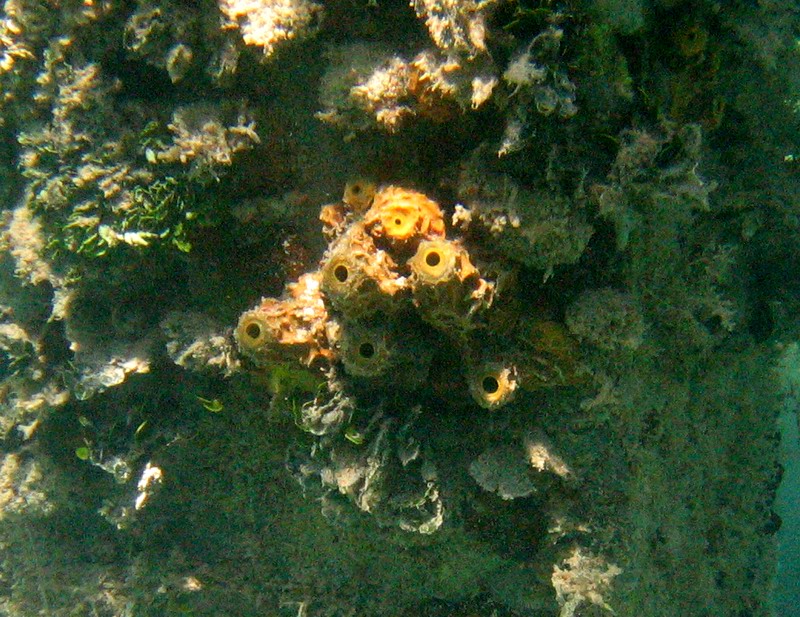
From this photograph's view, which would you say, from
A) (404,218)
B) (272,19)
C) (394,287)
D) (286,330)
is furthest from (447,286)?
(272,19)

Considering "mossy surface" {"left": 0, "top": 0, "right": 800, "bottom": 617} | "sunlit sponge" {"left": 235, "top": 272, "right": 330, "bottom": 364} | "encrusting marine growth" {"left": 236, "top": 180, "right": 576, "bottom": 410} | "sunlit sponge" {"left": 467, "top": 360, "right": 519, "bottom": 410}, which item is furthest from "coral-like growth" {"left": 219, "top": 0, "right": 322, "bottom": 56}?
"sunlit sponge" {"left": 467, "top": 360, "right": 519, "bottom": 410}

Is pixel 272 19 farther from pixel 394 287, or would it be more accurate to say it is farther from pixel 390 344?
pixel 390 344

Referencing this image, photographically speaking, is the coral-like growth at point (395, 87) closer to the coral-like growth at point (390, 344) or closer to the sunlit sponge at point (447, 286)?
the coral-like growth at point (390, 344)

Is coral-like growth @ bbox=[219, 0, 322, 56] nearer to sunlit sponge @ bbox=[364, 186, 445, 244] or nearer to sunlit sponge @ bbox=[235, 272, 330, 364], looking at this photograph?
sunlit sponge @ bbox=[364, 186, 445, 244]

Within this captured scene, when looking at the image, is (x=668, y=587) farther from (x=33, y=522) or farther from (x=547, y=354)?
(x=33, y=522)

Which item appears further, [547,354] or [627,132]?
[547,354]

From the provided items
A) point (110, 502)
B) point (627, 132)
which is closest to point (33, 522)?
point (110, 502)
